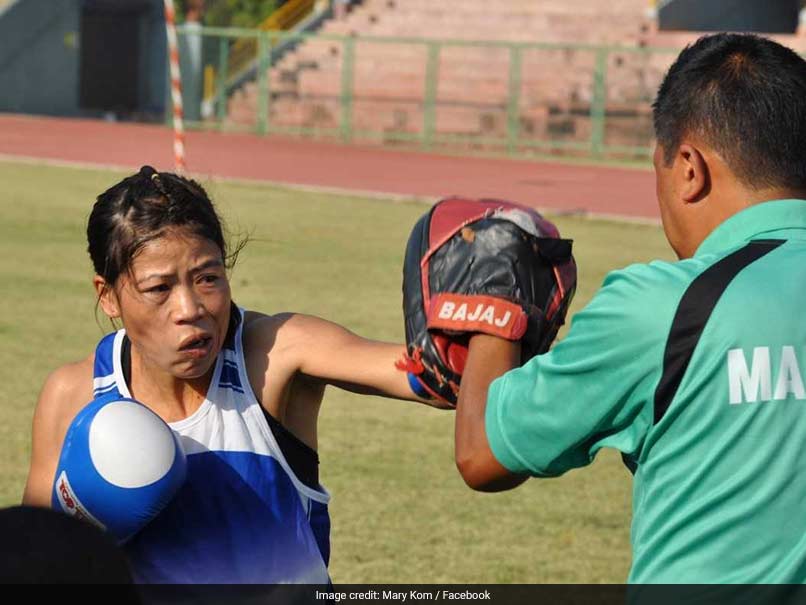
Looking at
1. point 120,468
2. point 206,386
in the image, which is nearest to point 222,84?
point 206,386

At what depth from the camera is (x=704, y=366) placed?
7.55 ft

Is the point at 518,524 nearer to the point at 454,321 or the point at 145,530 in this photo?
the point at 145,530

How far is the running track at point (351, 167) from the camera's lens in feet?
64.5

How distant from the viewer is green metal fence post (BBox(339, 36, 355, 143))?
30625 millimetres

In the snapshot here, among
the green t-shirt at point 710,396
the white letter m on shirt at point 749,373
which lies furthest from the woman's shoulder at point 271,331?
the white letter m on shirt at point 749,373

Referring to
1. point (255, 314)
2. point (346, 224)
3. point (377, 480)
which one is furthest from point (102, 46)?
point (255, 314)

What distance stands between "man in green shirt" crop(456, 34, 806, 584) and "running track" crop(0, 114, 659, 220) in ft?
48.7

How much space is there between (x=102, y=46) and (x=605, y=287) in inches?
1489

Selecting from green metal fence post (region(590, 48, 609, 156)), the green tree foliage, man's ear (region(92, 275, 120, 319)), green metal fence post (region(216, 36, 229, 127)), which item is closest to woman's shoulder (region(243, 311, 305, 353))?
man's ear (region(92, 275, 120, 319))

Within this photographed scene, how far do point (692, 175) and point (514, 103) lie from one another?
2665cm

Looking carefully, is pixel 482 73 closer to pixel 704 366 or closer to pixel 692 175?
pixel 692 175

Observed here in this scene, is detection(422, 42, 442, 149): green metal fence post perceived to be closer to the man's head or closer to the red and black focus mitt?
the red and black focus mitt

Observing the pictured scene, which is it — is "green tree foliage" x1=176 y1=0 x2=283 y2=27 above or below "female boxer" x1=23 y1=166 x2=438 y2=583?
above

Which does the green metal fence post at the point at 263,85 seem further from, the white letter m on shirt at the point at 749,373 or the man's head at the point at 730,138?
the white letter m on shirt at the point at 749,373
